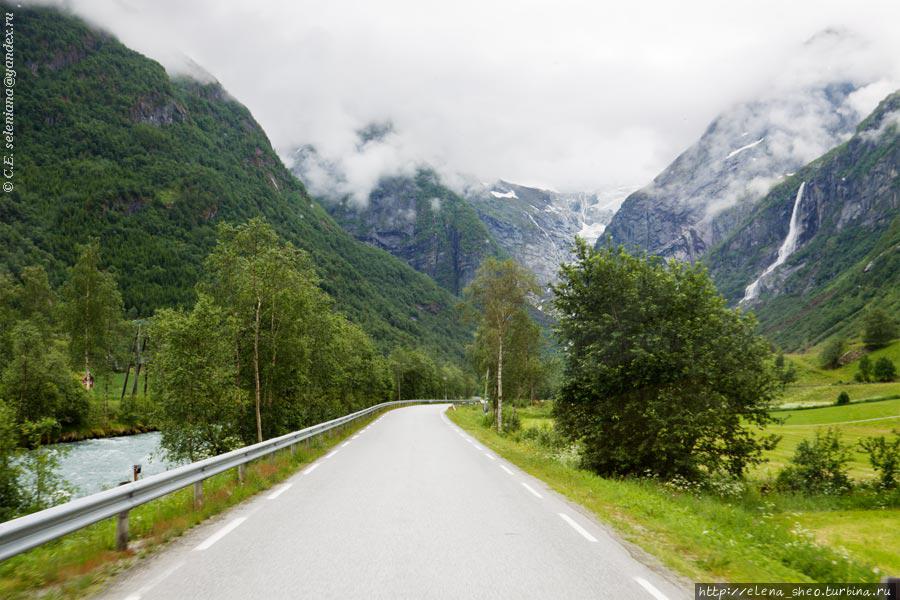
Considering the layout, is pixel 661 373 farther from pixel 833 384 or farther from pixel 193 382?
pixel 833 384

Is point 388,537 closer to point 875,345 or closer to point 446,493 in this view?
point 446,493

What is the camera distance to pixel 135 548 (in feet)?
20.5

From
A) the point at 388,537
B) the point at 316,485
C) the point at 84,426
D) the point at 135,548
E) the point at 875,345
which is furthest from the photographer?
the point at 875,345

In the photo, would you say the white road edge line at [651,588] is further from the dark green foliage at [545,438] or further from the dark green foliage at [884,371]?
the dark green foliage at [884,371]

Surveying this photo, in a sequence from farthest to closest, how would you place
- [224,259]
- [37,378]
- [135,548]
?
[37,378], [224,259], [135,548]

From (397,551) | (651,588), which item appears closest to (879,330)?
(651,588)

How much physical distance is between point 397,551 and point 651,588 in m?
2.71

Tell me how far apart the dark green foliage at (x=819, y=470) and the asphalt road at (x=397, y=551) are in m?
11.1

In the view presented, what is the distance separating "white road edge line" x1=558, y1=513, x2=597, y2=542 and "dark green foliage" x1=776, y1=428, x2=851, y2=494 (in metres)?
11.9

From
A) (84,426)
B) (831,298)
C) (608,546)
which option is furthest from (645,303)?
(831,298)

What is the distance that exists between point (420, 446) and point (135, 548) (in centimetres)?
1357

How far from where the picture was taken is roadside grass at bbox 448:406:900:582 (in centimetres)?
614

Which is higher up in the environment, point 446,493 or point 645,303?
point 645,303

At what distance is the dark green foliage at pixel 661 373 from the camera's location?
14938 mm
